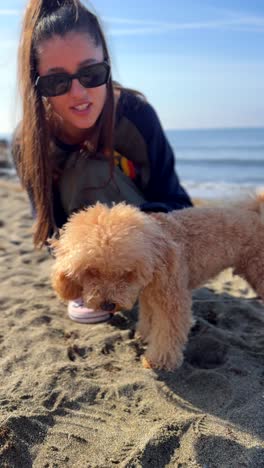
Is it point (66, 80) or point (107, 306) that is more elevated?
point (66, 80)

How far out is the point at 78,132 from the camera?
336 centimetres

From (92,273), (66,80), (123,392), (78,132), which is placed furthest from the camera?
(78,132)

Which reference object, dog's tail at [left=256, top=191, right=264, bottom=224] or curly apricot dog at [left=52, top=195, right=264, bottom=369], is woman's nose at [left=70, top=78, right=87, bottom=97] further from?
dog's tail at [left=256, top=191, right=264, bottom=224]

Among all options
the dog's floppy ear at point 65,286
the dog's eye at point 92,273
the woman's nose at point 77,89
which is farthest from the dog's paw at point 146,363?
the woman's nose at point 77,89

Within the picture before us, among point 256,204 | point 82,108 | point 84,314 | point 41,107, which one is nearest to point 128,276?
point 84,314

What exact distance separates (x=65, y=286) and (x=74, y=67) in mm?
1370

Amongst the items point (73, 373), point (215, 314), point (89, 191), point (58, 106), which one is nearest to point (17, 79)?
point (58, 106)

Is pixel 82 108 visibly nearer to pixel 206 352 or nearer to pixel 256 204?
pixel 256 204

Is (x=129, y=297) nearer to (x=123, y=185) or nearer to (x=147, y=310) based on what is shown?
(x=147, y=310)

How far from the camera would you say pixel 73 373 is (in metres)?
2.64

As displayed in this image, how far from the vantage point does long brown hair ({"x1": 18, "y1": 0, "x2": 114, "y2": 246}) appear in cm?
286

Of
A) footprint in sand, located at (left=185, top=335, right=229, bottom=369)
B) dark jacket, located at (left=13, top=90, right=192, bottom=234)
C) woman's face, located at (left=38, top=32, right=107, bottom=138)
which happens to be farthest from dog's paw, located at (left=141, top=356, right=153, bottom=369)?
woman's face, located at (left=38, top=32, right=107, bottom=138)

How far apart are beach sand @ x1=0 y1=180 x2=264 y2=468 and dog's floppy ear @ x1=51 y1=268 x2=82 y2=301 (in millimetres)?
438

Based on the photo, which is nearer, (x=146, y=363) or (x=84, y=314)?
(x=146, y=363)
